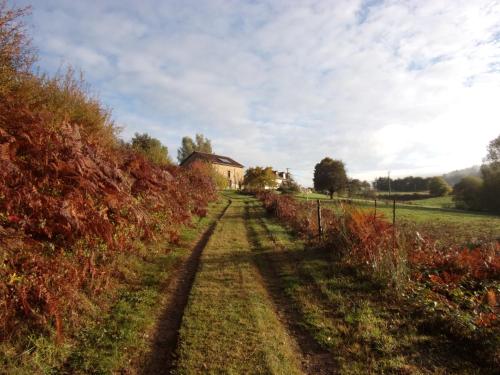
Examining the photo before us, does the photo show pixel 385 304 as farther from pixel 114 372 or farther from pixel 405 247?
pixel 114 372

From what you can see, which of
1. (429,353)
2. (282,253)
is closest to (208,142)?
(282,253)

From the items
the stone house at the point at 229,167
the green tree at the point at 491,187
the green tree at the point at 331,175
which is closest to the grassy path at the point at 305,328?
the green tree at the point at 491,187

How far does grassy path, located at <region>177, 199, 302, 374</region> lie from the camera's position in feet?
11.9

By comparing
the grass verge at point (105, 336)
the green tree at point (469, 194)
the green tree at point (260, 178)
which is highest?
the green tree at point (260, 178)

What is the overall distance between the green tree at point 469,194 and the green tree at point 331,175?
16.9m

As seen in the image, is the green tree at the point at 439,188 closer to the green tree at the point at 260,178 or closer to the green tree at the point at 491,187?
the green tree at the point at 491,187

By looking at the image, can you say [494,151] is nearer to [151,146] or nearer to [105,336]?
[151,146]

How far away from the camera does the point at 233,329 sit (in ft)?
14.5

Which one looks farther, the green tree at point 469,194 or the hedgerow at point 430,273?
the green tree at point 469,194

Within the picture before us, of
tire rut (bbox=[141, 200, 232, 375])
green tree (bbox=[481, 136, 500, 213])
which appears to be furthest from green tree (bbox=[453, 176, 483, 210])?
tire rut (bbox=[141, 200, 232, 375])

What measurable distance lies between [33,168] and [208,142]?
72428 millimetres

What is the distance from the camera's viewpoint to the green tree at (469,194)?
41.1 metres

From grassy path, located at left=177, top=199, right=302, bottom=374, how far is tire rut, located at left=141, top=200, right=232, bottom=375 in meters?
0.13

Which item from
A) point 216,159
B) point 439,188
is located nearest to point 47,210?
point 216,159
